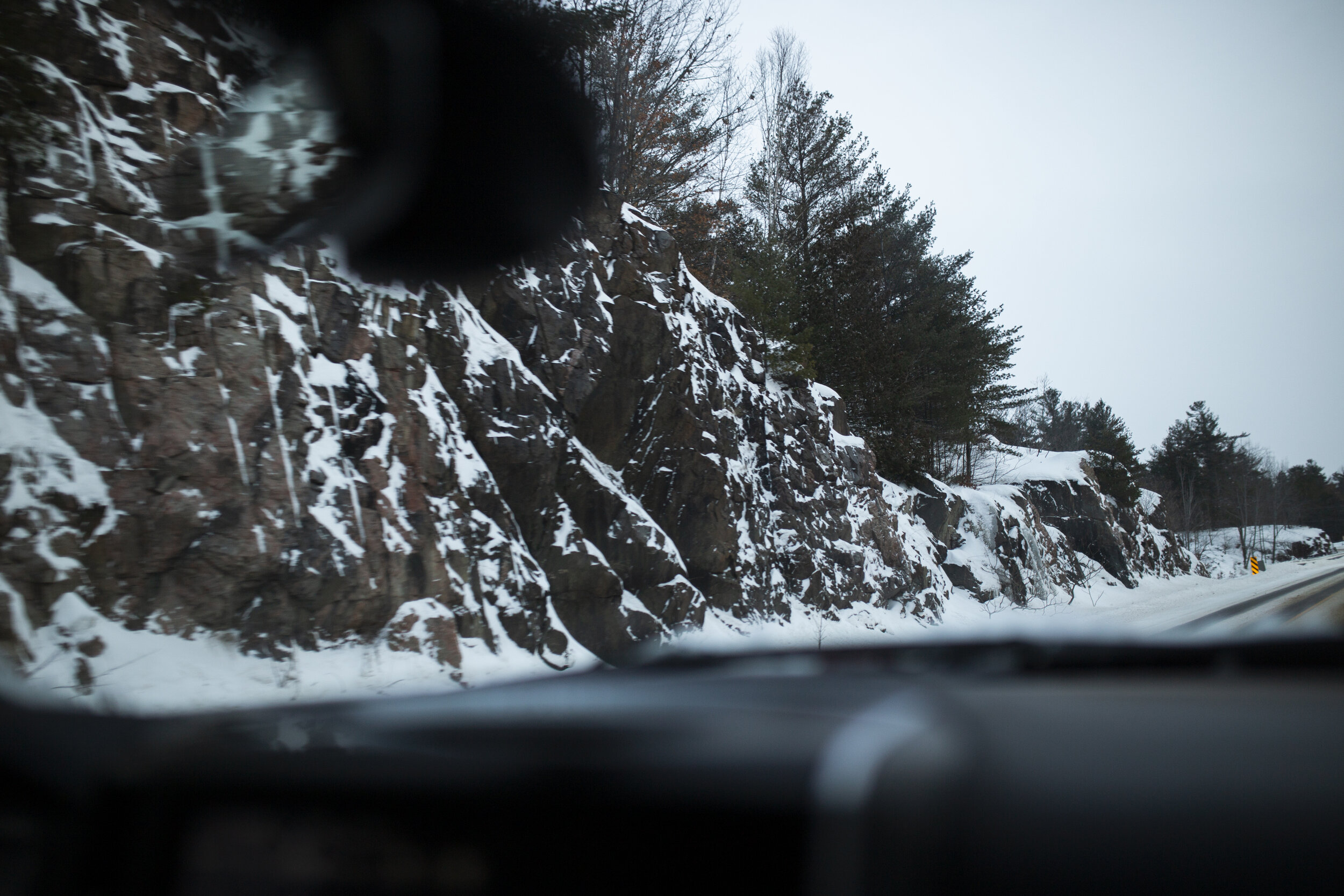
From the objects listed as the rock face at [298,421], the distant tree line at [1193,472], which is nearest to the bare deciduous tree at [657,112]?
the rock face at [298,421]

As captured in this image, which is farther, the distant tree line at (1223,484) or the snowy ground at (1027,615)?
the distant tree line at (1223,484)

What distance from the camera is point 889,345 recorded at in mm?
22875

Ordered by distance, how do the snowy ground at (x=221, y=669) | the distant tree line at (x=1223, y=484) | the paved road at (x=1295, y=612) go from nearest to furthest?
the paved road at (x=1295, y=612), the snowy ground at (x=221, y=669), the distant tree line at (x=1223, y=484)

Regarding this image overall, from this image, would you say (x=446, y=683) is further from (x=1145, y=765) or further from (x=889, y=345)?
(x=889, y=345)

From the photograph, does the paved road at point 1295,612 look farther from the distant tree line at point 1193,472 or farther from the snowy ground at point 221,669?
the distant tree line at point 1193,472

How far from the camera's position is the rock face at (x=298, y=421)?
6.71 metres

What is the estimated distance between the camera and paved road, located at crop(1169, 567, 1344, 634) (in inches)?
62.9

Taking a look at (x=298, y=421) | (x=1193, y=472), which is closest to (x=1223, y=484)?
(x=1193, y=472)

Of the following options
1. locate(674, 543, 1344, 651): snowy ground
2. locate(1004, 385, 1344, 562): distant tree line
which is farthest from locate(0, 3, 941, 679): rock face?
locate(1004, 385, 1344, 562): distant tree line

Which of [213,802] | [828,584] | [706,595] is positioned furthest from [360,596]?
[828,584]

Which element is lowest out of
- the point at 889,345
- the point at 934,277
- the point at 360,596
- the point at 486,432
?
the point at 360,596

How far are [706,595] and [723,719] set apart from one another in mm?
12242

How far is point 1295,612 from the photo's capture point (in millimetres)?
2758

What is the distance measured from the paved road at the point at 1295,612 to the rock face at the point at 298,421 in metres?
6.96
